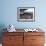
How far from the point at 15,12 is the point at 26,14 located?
1.23 feet

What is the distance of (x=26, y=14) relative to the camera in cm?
442

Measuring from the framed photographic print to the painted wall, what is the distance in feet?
0.33

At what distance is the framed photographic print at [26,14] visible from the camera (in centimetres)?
439

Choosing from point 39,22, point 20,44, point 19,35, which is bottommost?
point 20,44

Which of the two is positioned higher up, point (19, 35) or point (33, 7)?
point (33, 7)

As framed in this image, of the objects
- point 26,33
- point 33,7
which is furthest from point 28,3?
point 26,33

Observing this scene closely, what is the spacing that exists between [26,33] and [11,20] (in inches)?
32.8

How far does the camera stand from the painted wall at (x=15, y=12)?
4391mm

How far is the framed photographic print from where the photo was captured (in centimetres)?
439

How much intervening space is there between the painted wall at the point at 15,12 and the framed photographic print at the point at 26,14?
101 mm

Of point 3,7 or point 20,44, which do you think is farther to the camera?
point 3,7

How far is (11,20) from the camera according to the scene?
14.5 ft

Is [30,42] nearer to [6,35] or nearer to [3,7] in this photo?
[6,35]

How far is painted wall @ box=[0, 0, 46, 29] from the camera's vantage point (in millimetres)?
4391
